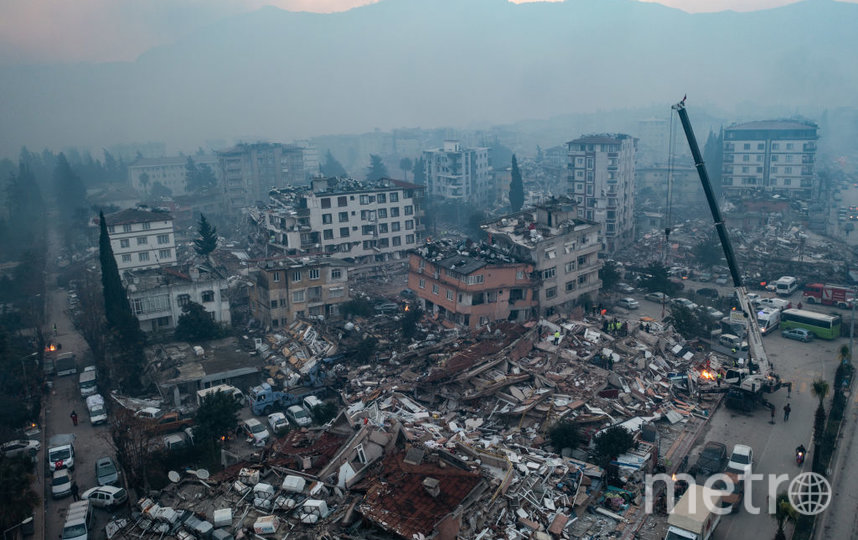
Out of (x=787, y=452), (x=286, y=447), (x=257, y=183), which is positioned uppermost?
(x=257, y=183)

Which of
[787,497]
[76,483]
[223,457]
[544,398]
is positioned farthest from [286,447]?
[787,497]

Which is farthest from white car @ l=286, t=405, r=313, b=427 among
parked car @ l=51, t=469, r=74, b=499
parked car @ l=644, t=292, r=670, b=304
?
parked car @ l=644, t=292, r=670, b=304

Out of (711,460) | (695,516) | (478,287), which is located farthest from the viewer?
(478,287)

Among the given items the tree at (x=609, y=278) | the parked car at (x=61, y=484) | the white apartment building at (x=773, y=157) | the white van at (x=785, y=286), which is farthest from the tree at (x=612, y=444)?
the white apartment building at (x=773, y=157)

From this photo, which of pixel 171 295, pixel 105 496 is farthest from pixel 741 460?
pixel 171 295

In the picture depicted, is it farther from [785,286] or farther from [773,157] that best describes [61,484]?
[773,157]

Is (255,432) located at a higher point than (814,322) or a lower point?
lower

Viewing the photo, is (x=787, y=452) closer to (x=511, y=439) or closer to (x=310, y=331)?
(x=511, y=439)
